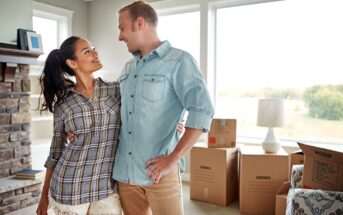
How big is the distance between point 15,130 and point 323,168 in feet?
9.82

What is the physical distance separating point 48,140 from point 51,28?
5.43 ft

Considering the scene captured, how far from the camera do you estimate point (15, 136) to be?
3.36 m

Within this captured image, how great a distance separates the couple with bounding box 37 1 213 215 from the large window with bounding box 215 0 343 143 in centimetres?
244

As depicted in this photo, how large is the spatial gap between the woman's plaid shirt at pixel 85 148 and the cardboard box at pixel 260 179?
6.10 feet

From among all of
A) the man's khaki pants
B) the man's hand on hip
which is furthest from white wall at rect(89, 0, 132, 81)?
the man's hand on hip

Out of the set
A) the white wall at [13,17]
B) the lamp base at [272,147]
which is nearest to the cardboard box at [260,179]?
the lamp base at [272,147]

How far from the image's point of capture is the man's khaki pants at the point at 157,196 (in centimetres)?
140

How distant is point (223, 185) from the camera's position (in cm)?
323

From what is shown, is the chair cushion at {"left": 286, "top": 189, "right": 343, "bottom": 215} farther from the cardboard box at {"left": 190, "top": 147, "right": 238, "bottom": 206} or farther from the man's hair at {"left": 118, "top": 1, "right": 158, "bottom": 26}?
the cardboard box at {"left": 190, "top": 147, "right": 238, "bottom": 206}

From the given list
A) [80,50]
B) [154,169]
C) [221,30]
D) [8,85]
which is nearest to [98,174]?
[154,169]

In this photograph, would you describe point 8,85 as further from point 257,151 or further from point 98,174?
point 257,151

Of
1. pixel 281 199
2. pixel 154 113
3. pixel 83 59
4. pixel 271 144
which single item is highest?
pixel 83 59

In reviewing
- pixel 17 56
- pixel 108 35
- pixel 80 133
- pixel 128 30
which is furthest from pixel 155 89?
pixel 108 35

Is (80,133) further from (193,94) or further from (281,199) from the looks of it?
(281,199)
